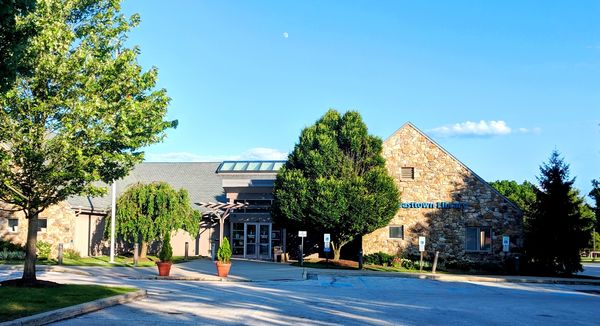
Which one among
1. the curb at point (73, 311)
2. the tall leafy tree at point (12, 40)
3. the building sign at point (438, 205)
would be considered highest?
the tall leafy tree at point (12, 40)

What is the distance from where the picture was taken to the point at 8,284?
1631 cm

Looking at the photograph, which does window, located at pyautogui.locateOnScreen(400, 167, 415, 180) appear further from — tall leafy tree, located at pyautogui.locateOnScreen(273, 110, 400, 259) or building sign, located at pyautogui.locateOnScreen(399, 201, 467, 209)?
tall leafy tree, located at pyautogui.locateOnScreen(273, 110, 400, 259)

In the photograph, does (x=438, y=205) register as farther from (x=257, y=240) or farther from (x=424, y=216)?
(x=257, y=240)

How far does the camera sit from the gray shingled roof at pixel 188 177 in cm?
4259

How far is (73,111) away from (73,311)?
559cm

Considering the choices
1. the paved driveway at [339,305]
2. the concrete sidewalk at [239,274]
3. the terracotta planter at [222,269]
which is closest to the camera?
the paved driveway at [339,305]

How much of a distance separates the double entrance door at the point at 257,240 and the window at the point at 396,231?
27.3ft

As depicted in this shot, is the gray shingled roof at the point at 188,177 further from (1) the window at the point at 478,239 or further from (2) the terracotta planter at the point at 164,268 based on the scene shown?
(2) the terracotta planter at the point at 164,268

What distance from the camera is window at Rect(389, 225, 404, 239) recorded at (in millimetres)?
35656

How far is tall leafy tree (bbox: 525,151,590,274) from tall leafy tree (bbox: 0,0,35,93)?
29.1 metres

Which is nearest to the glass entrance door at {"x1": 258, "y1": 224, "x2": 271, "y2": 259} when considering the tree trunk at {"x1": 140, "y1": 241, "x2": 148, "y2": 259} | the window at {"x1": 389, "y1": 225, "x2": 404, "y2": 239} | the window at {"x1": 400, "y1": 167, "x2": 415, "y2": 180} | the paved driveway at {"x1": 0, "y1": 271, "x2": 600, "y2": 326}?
the tree trunk at {"x1": 140, "y1": 241, "x2": 148, "y2": 259}

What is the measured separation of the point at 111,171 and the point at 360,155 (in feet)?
62.8

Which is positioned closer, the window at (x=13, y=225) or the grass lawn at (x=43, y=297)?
the grass lawn at (x=43, y=297)

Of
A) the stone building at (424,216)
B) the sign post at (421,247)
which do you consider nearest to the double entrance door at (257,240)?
the stone building at (424,216)
